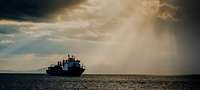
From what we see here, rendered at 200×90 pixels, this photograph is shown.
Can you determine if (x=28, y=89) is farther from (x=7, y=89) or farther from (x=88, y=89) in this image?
(x=88, y=89)

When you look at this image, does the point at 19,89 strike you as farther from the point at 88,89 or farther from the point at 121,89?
the point at 121,89

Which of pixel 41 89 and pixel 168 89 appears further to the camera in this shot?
pixel 168 89

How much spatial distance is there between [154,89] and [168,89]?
5021 mm

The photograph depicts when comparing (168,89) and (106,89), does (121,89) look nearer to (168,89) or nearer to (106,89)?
(106,89)

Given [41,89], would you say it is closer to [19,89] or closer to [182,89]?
[19,89]

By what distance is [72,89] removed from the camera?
144m

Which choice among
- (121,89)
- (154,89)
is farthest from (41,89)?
(154,89)

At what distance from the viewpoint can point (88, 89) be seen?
476 ft

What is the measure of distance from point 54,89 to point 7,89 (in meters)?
13.2

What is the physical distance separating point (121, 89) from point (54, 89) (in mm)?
19099

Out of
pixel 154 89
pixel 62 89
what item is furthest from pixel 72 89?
pixel 154 89

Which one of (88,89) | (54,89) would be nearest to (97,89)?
(88,89)

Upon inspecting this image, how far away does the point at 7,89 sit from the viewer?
137 meters

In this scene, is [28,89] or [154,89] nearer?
[28,89]
